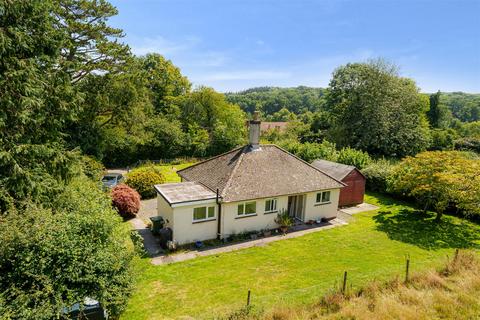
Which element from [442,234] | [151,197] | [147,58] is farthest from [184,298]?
[147,58]

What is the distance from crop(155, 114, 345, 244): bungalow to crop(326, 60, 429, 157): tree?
22.9 metres

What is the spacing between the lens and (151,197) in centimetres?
2427

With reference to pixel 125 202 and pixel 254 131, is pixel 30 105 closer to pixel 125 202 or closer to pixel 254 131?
pixel 125 202

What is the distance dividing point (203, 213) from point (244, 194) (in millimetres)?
2575

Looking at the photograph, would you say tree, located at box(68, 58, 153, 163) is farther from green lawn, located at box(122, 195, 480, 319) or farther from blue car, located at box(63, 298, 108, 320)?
blue car, located at box(63, 298, 108, 320)

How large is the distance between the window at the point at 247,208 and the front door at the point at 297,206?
10.3 feet

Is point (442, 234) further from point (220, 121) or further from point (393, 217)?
point (220, 121)

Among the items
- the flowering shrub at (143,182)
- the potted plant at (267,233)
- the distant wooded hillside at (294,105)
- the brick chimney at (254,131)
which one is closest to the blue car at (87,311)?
the potted plant at (267,233)

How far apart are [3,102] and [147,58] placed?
43.2 m

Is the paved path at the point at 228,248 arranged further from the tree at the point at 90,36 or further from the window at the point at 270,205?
the tree at the point at 90,36

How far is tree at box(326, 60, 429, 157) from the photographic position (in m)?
38.9

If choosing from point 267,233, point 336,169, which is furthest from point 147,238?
point 336,169

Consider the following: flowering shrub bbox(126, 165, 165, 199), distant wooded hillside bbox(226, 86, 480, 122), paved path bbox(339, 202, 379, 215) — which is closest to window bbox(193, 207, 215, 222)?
flowering shrub bbox(126, 165, 165, 199)

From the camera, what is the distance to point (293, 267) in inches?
540
